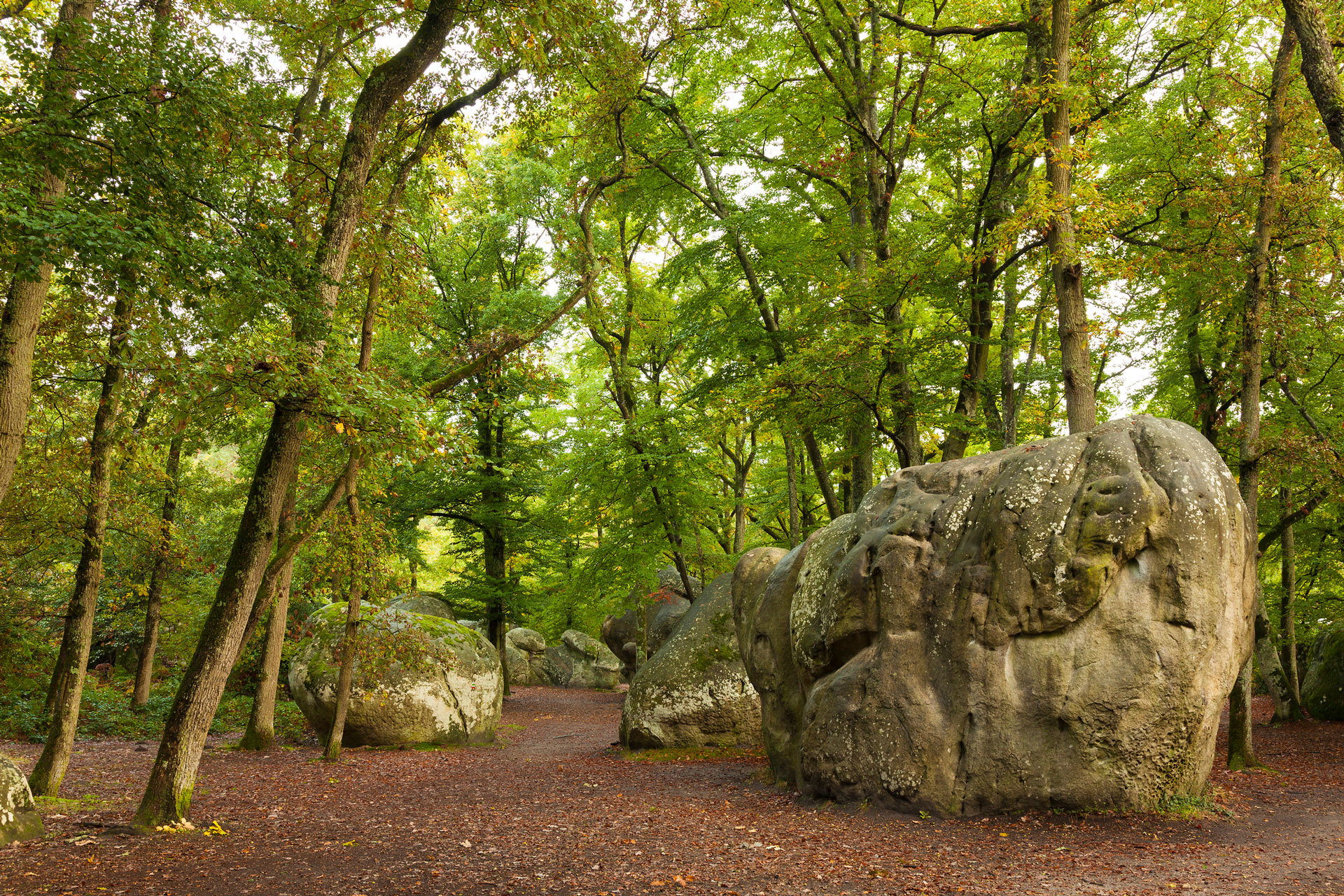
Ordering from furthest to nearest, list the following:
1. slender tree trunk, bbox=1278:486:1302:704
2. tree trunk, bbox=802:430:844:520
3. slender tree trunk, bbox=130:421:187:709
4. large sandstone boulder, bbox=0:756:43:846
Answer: slender tree trunk, bbox=130:421:187:709 < tree trunk, bbox=802:430:844:520 < slender tree trunk, bbox=1278:486:1302:704 < large sandstone boulder, bbox=0:756:43:846

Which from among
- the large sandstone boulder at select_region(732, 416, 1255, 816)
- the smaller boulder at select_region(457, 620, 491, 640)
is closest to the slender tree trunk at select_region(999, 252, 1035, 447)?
the large sandstone boulder at select_region(732, 416, 1255, 816)

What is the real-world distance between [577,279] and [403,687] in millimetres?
8681

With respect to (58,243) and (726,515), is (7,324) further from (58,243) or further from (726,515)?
(726,515)

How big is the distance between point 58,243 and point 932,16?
549 inches

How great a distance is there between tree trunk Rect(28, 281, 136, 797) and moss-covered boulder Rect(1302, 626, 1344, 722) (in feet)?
63.5

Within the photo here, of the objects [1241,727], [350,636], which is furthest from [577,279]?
[1241,727]

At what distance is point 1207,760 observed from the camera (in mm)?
6820

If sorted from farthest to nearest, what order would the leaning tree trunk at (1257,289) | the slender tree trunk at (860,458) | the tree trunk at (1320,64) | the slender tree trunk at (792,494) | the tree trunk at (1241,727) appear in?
the slender tree trunk at (792,494), the slender tree trunk at (860,458), the leaning tree trunk at (1257,289), the tree trunk at (1241,727), the tree trunk at (1320,64)

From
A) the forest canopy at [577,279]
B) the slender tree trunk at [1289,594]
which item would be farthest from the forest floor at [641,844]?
the slender tree trunk at [1289,594]

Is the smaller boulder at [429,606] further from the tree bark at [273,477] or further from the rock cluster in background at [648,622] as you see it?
the tree bark at [273,477]

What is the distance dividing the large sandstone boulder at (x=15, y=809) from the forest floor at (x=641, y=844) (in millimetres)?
149

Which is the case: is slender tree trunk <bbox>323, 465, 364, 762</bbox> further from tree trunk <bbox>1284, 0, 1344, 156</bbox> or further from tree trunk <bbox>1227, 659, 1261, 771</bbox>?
tree trunk <bbox>1227, 659, 1261, 771</bbox>

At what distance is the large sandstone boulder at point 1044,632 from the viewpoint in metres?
6.56

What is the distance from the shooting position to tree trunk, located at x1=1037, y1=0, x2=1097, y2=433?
8.48m
